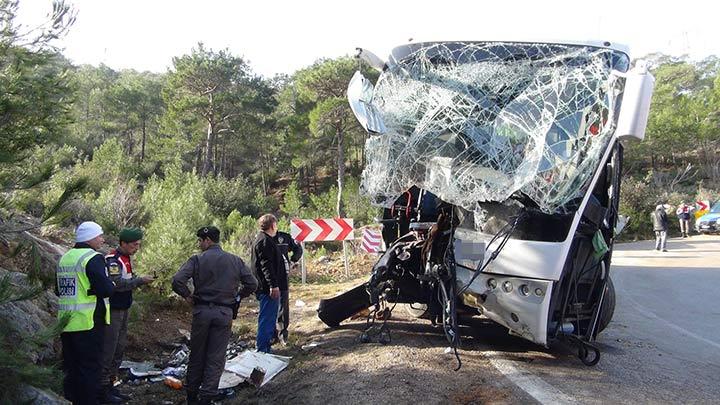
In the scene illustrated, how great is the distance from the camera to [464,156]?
5.89 m

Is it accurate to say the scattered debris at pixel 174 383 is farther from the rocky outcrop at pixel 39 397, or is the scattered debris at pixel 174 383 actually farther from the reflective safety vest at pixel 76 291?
the reflective safety vest at pixel 76 291

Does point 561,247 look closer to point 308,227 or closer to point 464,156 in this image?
point 464,156

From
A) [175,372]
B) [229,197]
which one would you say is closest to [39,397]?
[175,372]

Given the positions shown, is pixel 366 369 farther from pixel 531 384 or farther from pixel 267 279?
pixel 267 279

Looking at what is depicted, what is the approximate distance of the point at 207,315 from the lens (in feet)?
17.4

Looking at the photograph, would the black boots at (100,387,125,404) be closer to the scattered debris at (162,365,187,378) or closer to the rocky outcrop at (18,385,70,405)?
the rocky outcrop at (18,385,70,405)

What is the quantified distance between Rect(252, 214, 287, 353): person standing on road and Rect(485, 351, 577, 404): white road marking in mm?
2609

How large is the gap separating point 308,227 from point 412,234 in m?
6.41

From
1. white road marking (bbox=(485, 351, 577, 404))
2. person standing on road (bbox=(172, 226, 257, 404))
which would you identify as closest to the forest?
person standing on road (bbox=(172, 226, 257, 404))

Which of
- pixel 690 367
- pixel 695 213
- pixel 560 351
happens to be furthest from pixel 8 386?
pixel 695 213

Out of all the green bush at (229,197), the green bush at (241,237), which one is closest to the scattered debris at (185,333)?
the green bush at (241,237)

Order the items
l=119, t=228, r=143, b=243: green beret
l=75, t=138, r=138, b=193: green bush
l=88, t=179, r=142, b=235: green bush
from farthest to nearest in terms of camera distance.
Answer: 1. l=75, t=138, r=138, b=193: green bush
2. l=88, t=179, r=142, b=235: green bush
3. l=119, t=228, r=143, b=243: green beret

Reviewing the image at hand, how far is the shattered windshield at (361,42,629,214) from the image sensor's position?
17.9ft

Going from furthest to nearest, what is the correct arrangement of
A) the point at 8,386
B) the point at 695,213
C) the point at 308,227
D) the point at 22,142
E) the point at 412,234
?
the point at 695,213
the point at 308,227
the point at 412,234
the point at 22,142
the point at 8,386
